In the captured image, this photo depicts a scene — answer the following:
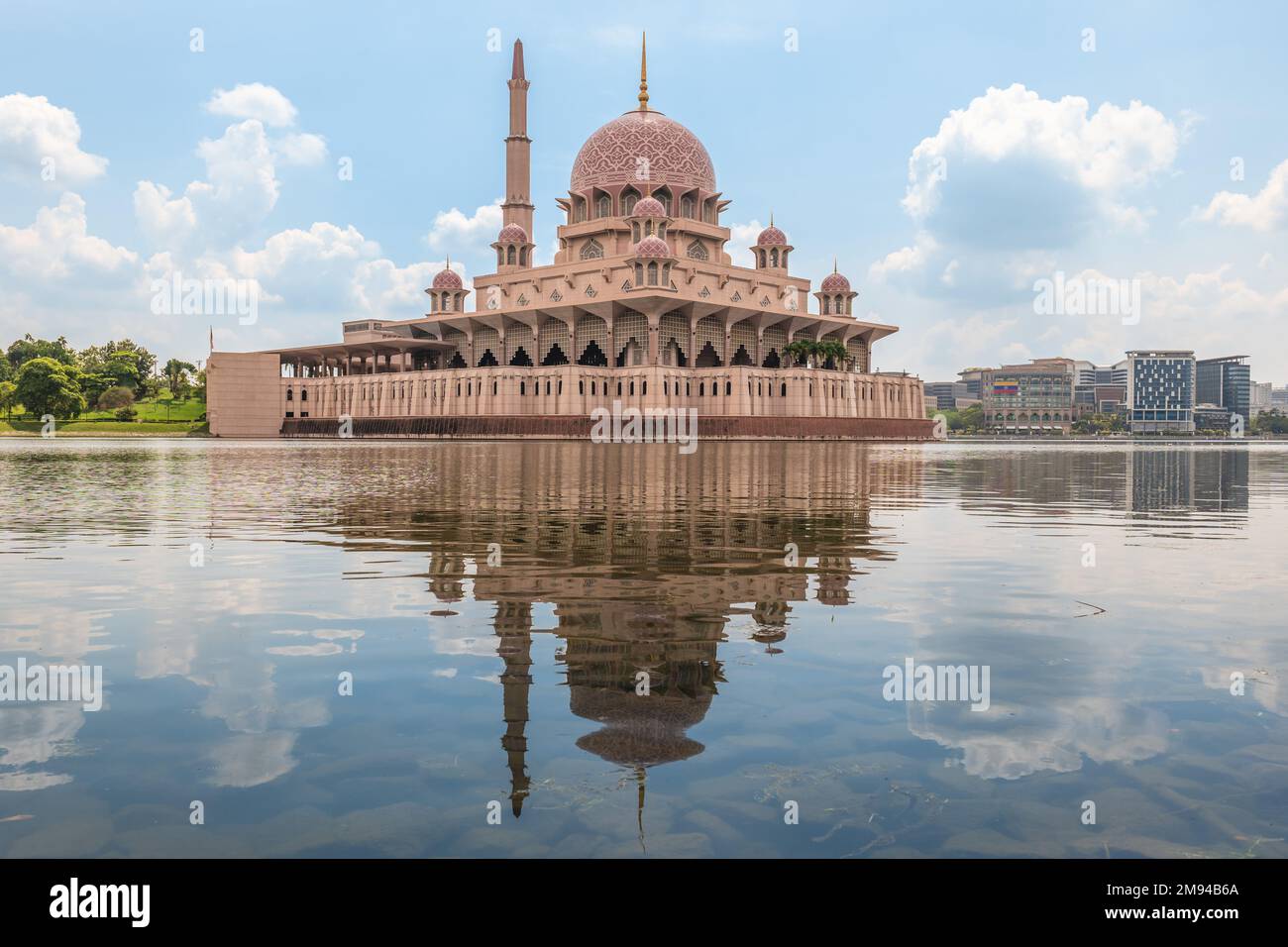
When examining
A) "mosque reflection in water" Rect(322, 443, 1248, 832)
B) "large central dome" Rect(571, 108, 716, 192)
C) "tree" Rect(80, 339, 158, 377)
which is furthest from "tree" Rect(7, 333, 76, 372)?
"mosque reflection in water" Rect(322, 443, 1248, 832)

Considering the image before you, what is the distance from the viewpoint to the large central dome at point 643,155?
86.4m

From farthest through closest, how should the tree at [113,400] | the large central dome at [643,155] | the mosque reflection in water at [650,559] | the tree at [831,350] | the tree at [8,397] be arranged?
the tree at [113,400]
the tree at [8,397]
the large central dome at [643,155]
the tree at [831,350]
the mosque reflection in water at [650,559]

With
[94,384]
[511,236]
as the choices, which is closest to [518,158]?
[511,236]

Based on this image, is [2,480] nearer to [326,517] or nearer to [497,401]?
[326,517]

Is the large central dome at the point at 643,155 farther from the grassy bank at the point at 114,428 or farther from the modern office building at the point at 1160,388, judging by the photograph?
the modern office building at the point at 1160,388

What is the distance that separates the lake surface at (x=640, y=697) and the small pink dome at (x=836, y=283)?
83.4 m

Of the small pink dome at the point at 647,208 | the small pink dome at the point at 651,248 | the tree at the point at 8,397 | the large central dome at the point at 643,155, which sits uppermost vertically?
the large central dome at the point at 643,155

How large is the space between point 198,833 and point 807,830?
7.34 feet

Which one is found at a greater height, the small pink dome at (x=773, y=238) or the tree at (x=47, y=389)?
the small pink dome at (x=773, y=238)

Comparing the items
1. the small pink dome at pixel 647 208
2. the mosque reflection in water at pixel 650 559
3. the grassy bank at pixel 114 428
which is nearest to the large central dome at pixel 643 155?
the small pink dome at pixel 647 208

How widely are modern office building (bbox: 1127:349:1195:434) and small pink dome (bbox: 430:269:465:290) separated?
14282 cm

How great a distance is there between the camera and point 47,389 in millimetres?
97500

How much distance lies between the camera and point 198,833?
362 cm
